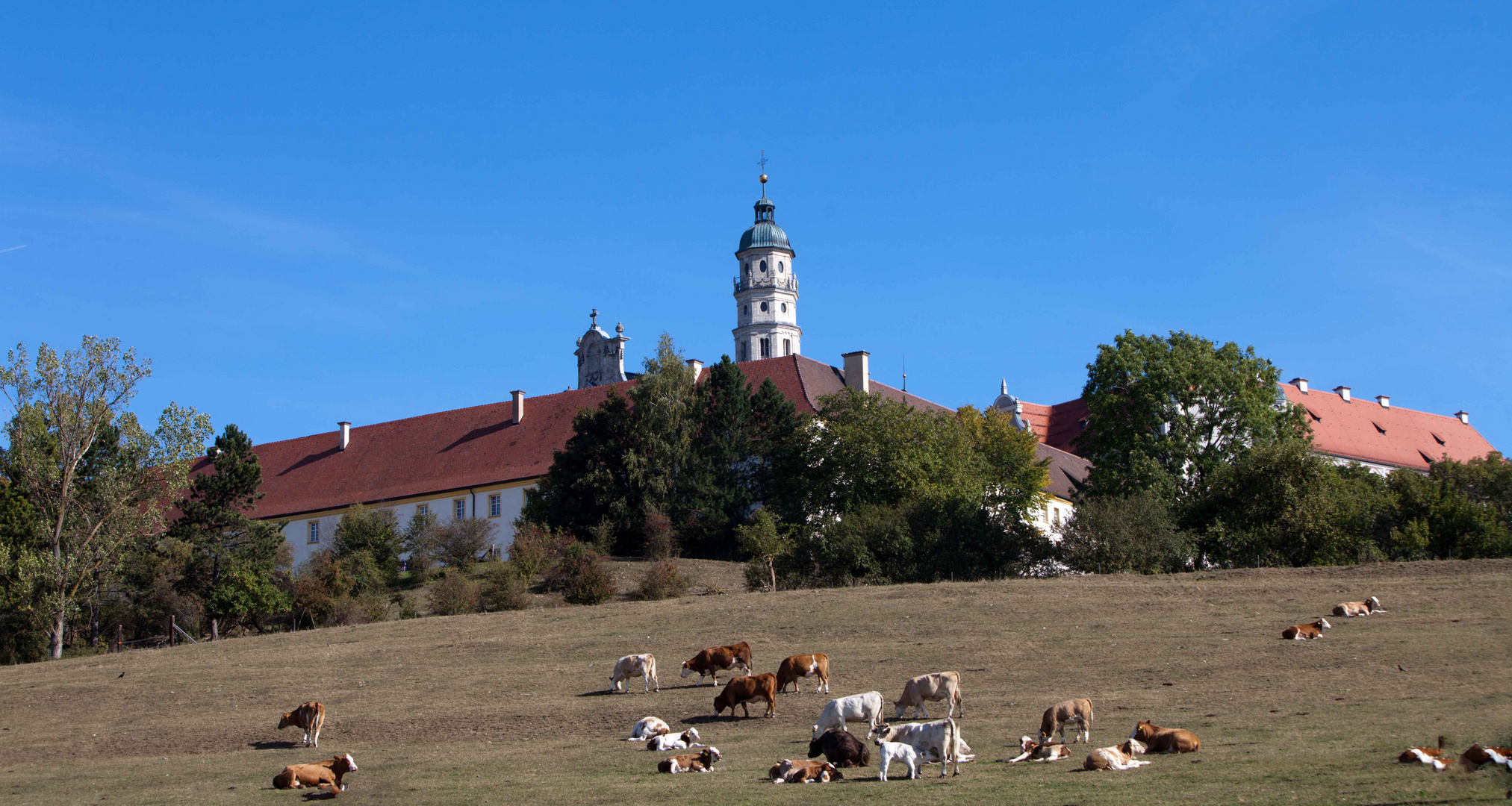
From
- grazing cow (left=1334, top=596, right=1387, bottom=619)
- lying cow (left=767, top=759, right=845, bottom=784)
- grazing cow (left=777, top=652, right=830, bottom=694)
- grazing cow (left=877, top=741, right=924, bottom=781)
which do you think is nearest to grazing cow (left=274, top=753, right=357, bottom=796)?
lying cow (left=767, top=759, right=845, bottom=784)

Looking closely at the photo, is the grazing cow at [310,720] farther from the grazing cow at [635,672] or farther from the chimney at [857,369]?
the chimney at [857,369]

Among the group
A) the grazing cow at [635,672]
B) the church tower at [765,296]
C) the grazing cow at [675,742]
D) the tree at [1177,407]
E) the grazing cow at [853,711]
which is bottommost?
the grazing cow at [675,742]

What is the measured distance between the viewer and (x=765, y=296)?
158 meters

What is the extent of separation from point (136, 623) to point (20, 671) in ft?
56.9

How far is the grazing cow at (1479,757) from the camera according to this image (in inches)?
607

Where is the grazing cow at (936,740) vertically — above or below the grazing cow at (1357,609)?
below

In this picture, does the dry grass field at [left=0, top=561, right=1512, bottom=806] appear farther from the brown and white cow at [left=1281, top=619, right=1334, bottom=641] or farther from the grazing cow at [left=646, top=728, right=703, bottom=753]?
the brown and white cow at [left=1281, top=619, right=1334, bottom=641]

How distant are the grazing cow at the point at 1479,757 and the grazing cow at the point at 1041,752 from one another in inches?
195

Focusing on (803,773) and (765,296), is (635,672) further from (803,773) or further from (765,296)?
(765,296)

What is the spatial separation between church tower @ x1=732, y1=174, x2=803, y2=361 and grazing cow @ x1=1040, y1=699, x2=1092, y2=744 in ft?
438

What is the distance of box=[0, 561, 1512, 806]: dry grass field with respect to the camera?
57.8 feet

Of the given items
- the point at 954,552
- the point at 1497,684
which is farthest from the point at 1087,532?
the point at 1497,684

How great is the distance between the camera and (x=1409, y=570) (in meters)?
Answer: 40.1

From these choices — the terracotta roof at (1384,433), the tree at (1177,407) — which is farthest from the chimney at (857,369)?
the terracotta roof at (1384,433)
